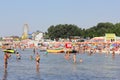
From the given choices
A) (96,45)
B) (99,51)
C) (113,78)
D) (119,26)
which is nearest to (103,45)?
(96,45)

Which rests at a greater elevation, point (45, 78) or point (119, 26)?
point (119, 26)

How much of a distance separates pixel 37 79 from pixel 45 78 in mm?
1697

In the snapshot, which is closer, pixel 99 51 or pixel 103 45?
Answer: pixel 99 51

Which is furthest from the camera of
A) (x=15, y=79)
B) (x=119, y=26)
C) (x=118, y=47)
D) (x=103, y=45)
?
(x=119, y=26)

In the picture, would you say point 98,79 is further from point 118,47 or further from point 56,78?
point 118,47

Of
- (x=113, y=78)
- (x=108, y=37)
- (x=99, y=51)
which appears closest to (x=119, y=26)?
(x=108, y=37)

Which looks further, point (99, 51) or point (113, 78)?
point (99, 51)

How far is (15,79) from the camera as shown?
141 feet

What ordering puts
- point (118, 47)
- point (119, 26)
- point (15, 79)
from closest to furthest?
point (15, 79) < point (118, 47) < point (119, 26)

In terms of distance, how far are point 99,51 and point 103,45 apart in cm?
1588

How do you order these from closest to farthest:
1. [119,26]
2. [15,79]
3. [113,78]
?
[15,79], [113,78], [119,26]

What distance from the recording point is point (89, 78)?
149 feet

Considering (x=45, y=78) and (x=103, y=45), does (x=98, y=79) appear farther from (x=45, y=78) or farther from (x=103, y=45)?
(x=103, y=45)

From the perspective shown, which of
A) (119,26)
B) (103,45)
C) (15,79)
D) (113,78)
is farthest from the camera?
(119,26)
